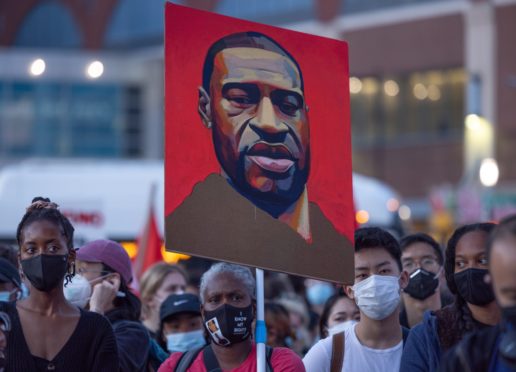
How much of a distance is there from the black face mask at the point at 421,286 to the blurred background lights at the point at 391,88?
35.2 meters

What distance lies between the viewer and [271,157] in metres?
5.45

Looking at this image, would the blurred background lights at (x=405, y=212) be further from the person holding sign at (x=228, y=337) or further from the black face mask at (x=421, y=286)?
the person holding sign at (x=228, y=337)

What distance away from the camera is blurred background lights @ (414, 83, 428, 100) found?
41516mm

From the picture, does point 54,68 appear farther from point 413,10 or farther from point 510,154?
point 510,154

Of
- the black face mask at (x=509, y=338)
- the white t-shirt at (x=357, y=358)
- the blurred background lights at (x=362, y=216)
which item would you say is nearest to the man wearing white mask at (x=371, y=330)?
the white t-shirt at (x=357, y=358)

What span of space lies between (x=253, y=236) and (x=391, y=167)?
1495 inches

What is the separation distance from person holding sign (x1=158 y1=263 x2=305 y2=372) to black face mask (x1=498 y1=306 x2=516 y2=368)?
1748mm

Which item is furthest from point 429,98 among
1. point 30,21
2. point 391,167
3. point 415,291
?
point 415,291

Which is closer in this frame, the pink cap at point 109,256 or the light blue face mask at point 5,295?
the light blue face mask at point 5,295

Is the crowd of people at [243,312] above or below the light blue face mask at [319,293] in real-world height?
below

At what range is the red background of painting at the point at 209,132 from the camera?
16.8 feet

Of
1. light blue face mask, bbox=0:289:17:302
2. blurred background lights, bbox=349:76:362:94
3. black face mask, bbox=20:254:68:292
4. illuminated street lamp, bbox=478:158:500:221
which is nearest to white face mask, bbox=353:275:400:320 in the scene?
black face mask, bbox=20:254:68:292

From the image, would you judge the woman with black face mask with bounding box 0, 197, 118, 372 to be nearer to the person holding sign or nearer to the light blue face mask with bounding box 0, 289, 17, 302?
the person holding sign

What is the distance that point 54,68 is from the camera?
1884 inches
